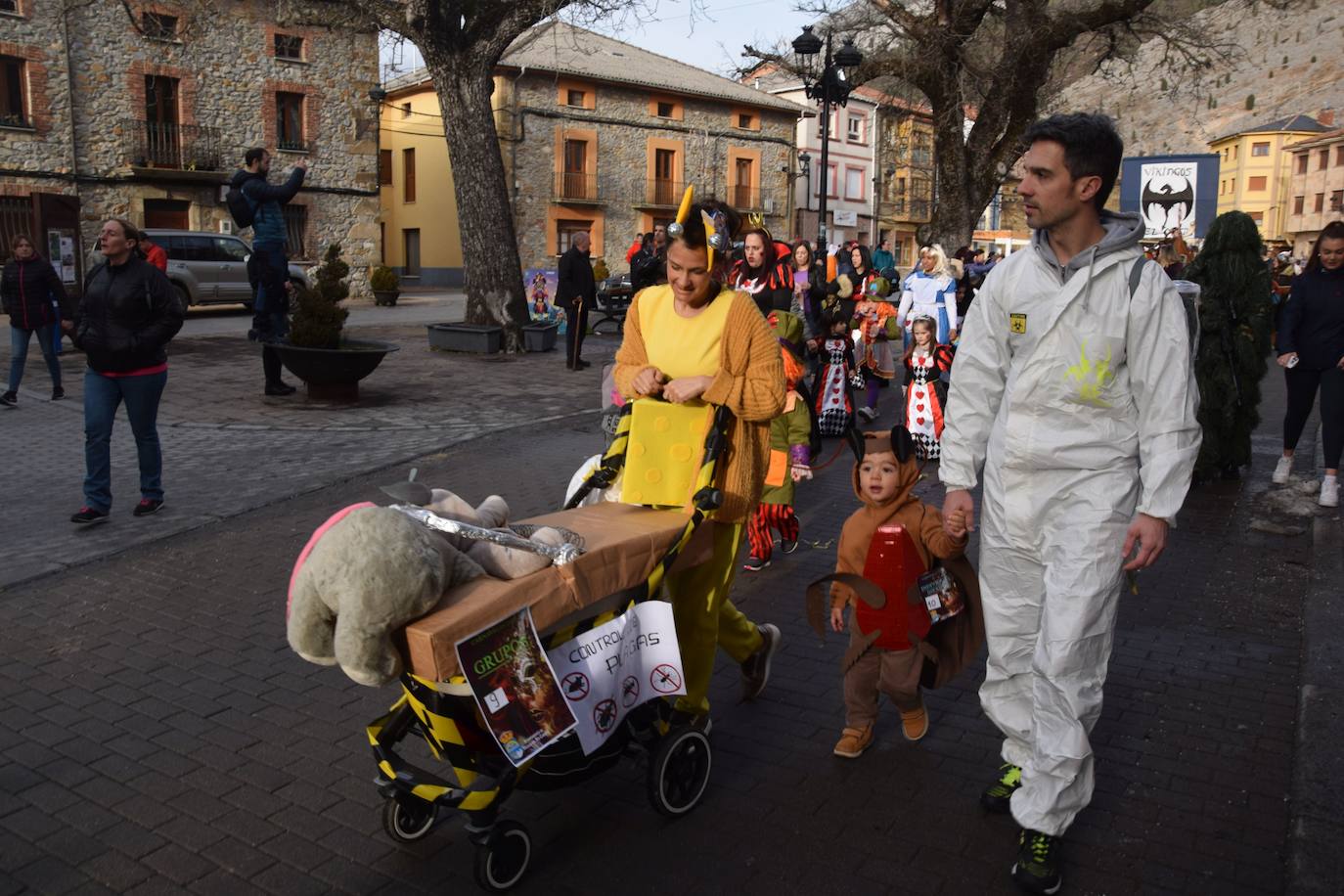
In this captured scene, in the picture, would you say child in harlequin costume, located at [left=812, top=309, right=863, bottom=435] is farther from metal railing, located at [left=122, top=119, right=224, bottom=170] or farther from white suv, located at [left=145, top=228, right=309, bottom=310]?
metal railing, located at [left=122, top=119, right=224, bottom=170]

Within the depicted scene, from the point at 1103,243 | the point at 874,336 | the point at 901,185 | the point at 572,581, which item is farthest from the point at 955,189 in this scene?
the point at 901,185

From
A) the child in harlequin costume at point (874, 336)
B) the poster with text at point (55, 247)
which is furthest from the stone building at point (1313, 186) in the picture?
the poster with text at point (55, 247)

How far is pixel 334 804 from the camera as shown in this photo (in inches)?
151

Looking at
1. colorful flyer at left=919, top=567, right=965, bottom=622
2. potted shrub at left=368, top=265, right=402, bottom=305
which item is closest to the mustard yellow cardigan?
colorful flyer at left=919, top=567, right=965, bottom=622

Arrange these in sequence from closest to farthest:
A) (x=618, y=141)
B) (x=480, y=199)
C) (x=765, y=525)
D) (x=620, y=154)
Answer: (x=765, y=525)
(x=480, y=199)
(x=618, y=141)
(x=620, y=154)

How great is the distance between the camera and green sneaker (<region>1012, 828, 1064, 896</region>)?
324 centimetres

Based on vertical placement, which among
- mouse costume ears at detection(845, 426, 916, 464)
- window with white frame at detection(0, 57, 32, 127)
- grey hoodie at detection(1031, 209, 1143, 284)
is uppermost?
window with white frame at detection(0, 57, 32, 127)

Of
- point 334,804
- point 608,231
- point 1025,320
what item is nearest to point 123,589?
point 334,804

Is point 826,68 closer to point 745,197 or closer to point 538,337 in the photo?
point 538,337

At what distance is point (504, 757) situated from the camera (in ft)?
10.3

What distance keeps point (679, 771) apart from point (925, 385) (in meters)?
7.40

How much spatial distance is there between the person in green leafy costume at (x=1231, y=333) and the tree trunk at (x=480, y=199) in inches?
428

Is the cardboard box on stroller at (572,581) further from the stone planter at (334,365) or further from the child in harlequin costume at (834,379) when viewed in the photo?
the stone planter at (334,365)

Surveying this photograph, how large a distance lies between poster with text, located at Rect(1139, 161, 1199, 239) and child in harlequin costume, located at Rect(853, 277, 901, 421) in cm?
678
